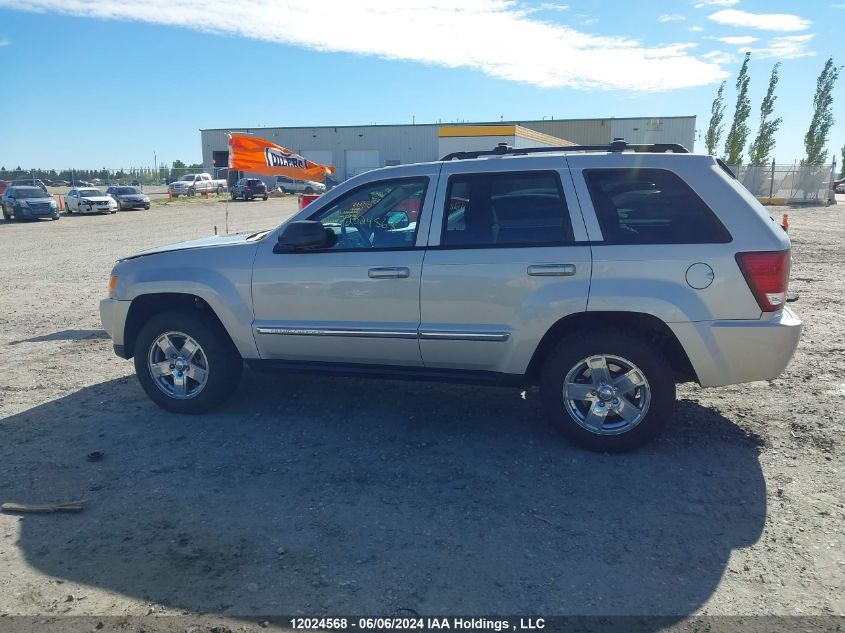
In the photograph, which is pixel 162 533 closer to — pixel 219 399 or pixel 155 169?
pixel 219 399

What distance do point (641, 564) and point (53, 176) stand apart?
8903 centimetres

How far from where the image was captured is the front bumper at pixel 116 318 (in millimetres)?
5367

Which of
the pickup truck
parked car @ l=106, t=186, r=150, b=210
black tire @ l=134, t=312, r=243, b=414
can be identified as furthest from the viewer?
the pickup truck

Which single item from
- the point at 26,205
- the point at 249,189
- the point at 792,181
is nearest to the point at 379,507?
the point at 26,205

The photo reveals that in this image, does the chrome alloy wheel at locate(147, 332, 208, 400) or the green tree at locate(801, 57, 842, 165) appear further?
the green tree at locate(801, 57, 842, 165)

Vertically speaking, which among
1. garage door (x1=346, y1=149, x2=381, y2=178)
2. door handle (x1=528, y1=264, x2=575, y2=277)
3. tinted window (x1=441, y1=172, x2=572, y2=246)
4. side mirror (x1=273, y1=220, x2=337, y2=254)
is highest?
garage door (x1=346, y1=149, x2=381, y2=178)

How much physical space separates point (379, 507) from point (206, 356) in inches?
84.6

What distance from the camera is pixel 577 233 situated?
446cm

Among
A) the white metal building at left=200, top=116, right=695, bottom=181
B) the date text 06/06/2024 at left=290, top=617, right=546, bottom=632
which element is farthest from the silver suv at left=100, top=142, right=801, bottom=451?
the white metal building at left=200, top=116, right=695, bottom=181

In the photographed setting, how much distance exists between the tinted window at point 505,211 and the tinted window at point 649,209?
0.26 metres

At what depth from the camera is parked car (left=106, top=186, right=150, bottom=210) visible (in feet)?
120

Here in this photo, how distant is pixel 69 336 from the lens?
793 centimetres

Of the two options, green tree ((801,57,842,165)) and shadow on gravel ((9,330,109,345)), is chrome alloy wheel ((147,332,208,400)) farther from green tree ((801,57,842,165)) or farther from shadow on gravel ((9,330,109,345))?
green tree ((801,57,842,165))

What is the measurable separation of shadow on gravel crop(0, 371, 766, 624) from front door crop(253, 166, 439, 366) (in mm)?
652
